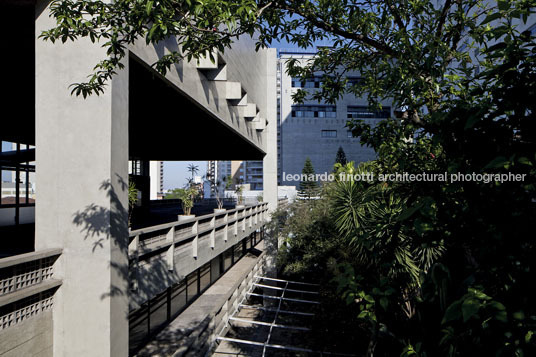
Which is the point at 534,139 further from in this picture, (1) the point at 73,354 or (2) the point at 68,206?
(1) the point at 73,354

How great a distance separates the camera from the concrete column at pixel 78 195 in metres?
5.38

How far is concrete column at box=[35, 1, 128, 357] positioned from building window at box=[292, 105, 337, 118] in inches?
2470

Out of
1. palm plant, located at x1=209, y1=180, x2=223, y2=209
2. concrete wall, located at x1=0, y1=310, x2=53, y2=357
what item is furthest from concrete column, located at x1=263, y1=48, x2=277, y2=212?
concrete wall, located at x1=0, y1=310, x2=53, y2=357

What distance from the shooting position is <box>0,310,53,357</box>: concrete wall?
438 centimetres

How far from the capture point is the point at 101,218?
5.41 metres

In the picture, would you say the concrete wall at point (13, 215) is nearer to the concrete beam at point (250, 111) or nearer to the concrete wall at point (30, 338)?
the concrete wall at point (30, 338)

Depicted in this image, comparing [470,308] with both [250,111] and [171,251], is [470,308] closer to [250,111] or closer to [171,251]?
[171,251]

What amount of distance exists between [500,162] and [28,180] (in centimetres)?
1675

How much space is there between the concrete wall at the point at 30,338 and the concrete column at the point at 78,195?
14 cm

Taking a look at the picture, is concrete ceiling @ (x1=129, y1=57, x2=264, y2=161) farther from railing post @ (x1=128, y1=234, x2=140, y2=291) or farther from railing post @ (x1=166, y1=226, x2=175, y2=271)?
railing post @ (x1=166, y1=226, x2=175, y2=271)

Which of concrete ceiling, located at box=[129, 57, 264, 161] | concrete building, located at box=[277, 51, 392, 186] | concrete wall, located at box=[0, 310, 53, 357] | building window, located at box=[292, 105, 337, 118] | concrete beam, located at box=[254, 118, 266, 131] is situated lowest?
concrete wall, located at box=[0, 310, 53, 357]

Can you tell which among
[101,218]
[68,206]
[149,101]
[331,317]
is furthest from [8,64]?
[331,317]

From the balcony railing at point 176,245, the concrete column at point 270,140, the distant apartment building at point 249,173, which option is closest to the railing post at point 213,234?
the balcony railing at point 176,245

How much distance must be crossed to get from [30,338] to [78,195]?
2.35m
